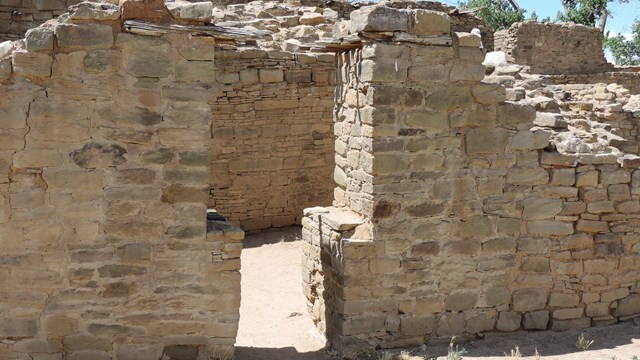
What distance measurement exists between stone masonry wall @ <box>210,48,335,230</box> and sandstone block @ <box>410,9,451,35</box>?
547 centimetres

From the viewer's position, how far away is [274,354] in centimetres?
639

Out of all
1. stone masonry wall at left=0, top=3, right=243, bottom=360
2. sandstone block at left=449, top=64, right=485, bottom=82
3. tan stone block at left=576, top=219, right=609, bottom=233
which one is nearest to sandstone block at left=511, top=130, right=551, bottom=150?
sandstone block at left=449, top=64, right=485, bottom=82

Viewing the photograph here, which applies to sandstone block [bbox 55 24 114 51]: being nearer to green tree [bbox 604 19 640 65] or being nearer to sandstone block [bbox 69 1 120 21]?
sandstone block [bbox 69 1 120 21]

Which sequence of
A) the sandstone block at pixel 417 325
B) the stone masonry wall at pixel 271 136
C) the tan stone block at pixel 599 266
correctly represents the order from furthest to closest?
the stone masonry wall at pixel 271 136
the tan stone block at pixel 599 266
the sandstone block at pixel 417 325

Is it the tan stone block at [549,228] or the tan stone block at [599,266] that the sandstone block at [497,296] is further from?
the tan stone block at [599,266]

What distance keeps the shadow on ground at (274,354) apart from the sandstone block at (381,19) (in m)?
3.12

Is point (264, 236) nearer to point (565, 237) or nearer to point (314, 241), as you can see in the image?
point (314, 241)

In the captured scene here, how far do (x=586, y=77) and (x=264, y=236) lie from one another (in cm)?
1155

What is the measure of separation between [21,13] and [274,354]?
8.70 meters

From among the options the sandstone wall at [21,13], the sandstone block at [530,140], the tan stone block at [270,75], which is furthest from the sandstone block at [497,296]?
the sandstone wall at [21,13]

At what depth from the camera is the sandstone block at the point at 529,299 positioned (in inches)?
259

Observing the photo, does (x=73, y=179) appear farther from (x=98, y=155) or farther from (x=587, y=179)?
(x=587, y=179)

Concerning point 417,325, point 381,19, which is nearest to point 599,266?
→ point 417,325

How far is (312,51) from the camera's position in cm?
1159
